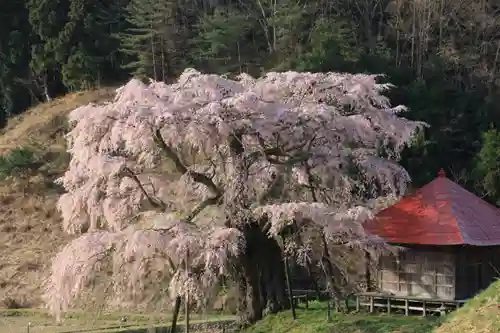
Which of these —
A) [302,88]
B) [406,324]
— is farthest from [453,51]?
[406,324]

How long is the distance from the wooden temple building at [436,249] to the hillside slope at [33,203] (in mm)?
12444

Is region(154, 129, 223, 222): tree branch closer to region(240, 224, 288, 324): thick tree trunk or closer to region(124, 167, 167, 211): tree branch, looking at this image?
region(124, 167, 167, 211): tree branch

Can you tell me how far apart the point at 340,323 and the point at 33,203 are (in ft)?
61.3

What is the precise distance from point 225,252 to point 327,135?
3.66 metres

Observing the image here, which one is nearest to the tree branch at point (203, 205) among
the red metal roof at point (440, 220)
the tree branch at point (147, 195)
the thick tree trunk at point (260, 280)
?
the tree branch at point (147, 195)

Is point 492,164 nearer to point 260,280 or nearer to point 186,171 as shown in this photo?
point 260,280

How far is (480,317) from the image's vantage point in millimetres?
9016

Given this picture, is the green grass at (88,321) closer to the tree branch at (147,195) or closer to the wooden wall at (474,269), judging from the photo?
the tree branch at (147,195)

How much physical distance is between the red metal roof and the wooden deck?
3.73 feet

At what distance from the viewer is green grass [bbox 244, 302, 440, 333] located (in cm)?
1255

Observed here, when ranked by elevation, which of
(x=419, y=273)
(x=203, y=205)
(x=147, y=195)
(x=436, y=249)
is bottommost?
(x=419, y=273)

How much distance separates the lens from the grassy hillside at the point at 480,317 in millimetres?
8711

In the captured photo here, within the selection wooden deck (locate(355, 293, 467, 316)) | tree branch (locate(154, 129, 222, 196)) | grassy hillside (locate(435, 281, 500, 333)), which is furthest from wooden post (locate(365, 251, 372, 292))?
grassy hillside (locate(435, 281, 500, 333))

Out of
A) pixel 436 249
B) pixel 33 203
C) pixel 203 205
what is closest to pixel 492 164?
pixel 436 249
